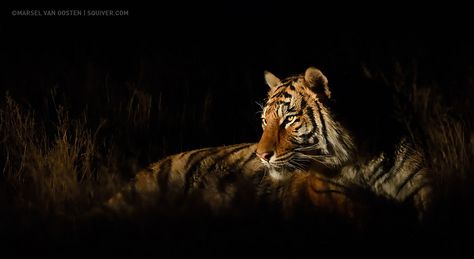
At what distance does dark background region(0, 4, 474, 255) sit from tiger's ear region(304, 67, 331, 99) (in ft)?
0.15

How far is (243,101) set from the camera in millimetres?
6605

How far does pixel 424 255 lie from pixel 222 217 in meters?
0.91

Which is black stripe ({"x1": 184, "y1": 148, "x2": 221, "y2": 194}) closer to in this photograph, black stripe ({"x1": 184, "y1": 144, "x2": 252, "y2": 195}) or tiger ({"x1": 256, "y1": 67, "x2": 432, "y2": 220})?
black stripe ({"x1": 184, "y1": 144, "x2": 252, "y2": 195})

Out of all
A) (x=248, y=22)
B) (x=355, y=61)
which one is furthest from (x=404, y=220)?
(x=248, y=22)

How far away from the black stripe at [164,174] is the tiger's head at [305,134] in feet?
1.74

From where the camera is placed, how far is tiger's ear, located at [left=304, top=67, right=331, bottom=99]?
4020mm

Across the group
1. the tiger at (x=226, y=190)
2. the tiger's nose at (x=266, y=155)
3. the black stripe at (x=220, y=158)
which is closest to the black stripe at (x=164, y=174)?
the tiger at (x=226, y=190)

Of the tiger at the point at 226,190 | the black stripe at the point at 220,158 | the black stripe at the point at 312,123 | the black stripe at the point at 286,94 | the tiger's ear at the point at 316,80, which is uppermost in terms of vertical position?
the tiger's ear at the point at 316,80

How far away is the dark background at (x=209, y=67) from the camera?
4155 millimetres

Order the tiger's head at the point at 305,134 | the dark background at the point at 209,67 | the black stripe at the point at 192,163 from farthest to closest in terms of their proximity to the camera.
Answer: the black stripe at the point at 192,163, the dark background at the point at 209,67, the tiger's head at the point at 305,134

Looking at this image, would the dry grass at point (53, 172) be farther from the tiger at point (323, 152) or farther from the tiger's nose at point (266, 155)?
the tiger at point (323, 152)

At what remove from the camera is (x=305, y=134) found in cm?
409

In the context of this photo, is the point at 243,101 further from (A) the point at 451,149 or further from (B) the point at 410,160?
(B) the point at 410,160

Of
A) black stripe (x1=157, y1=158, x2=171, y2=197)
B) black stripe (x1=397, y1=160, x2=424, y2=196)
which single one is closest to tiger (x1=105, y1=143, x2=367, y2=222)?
black stripe (x1=157, y1=158, x2=171, y2=197)
